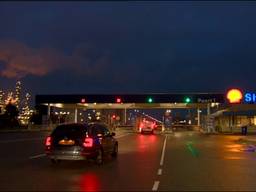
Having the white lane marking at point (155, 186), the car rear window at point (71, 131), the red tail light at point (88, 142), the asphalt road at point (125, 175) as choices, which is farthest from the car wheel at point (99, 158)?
the white lane marking at point (155, 186)

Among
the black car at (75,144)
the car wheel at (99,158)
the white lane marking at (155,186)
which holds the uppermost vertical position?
the black car at (75,144)

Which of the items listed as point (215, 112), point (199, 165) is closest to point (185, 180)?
point (199, 165)

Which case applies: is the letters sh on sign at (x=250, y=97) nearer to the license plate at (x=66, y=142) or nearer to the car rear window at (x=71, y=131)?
the car rear window at (x=71, y=131)

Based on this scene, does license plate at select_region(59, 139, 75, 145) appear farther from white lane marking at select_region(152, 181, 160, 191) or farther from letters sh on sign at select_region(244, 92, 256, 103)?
letters sh on sign at select_region(244, 92, 256, 103)

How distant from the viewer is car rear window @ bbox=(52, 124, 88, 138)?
19.7m

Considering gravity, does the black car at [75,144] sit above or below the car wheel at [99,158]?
above

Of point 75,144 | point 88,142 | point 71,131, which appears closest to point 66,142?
point 75,144

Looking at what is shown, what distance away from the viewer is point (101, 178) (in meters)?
15.7

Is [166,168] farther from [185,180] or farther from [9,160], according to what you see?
[9,160]

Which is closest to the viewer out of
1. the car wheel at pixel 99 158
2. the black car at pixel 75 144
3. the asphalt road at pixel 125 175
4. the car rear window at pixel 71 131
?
the asphalt road at pixel 125 175

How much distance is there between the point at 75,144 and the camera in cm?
1934

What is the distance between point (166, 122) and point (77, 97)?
52.0ft

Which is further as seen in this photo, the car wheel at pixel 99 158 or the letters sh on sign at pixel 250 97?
the letters sh on sign at pixel 250 97

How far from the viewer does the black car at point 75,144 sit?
19250 millimetres
